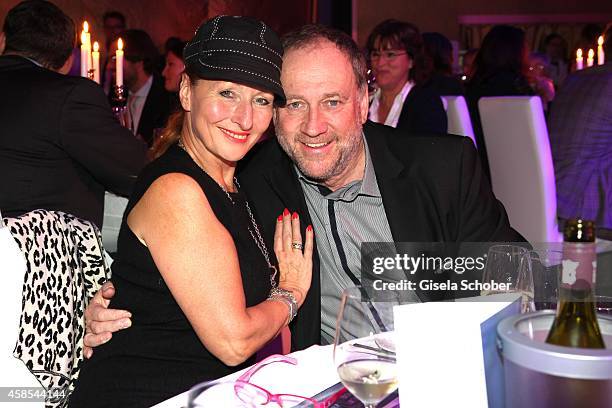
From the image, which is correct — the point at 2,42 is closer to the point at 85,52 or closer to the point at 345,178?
the point at 85,52

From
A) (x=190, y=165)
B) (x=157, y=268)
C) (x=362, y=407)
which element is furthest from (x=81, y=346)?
(x=362, y=407)

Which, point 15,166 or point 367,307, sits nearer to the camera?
point 367,307

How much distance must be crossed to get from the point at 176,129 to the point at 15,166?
4.43ft

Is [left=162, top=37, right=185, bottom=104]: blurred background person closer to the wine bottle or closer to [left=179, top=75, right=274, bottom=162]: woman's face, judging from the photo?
[left=179, top=75, right=274, bottom=162]: woman's face

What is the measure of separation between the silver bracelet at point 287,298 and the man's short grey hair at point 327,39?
2.57ft

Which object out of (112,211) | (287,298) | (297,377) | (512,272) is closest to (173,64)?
(112,211)

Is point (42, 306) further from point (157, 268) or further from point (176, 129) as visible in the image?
point (176, 129)

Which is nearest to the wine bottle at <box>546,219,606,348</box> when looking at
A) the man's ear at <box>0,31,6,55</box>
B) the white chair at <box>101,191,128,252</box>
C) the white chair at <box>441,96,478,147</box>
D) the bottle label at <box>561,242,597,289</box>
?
the bottle label at <box>561,242,597,289</box>

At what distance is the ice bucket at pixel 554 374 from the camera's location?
2.63 feet

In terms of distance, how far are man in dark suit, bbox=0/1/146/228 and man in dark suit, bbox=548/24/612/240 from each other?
226 cm

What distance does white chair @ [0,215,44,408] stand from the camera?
54.7 inches

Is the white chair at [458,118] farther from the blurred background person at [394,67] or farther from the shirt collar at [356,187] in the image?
the shirt collar at [356,187]

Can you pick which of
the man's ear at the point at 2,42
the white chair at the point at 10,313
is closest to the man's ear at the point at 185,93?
the white chair at the point at 10,313

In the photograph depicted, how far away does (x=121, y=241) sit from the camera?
1848 millimetres
